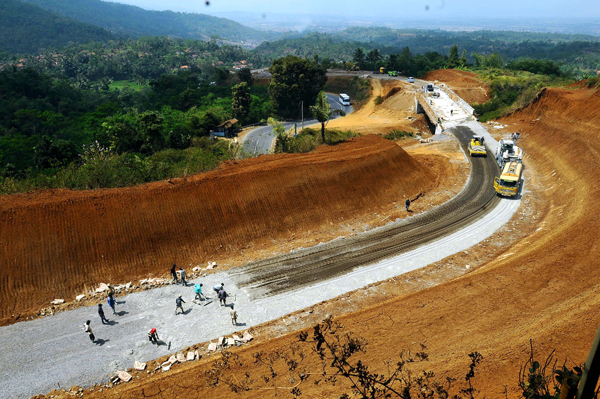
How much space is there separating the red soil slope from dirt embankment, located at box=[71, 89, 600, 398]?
8580mm

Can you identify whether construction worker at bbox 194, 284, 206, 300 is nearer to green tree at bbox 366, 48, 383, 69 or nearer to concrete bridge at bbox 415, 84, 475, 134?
concrete bridge at bbox 415, 84, 475, 134

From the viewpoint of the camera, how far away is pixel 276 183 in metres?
26.7

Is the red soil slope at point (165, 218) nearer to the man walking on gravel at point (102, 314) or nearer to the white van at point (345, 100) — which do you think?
the man walking on gravel at point (102, 314)

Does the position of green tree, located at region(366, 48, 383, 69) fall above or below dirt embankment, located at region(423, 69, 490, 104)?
above

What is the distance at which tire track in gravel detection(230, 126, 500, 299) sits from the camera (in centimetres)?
2083

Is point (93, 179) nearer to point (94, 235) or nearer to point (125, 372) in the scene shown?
point (94, 235)

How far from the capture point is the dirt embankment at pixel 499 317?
44.7 ft

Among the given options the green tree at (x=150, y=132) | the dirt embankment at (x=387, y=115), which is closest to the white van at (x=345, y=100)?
the dirt embankment at (x=387, y=115)

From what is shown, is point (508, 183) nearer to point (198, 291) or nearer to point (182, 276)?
point (198, 291)

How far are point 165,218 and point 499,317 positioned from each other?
774 inches

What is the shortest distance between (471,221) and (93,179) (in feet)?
92.5

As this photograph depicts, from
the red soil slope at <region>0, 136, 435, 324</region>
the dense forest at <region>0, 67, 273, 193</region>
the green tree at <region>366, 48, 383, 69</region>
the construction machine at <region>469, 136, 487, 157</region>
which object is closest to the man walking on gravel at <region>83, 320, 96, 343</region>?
the red soil slope at <region>0, 136, 435, 324</region>

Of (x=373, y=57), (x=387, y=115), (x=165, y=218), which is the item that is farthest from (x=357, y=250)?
(x=373, y=57)

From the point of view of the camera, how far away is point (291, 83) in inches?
2702
